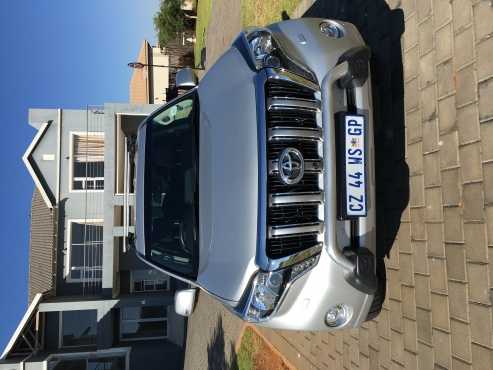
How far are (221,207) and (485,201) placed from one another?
2121 millimetres

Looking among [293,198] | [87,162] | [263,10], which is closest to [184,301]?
[293,198]

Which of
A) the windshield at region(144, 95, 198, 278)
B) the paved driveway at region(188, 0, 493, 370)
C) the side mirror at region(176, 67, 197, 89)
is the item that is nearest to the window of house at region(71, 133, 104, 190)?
the side mirror at region(176, 67, 197, 89)

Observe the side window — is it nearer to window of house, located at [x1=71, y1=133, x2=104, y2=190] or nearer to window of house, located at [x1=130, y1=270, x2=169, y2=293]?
window of house, located at [x1=130, y1=270, x2=169, y2=293]

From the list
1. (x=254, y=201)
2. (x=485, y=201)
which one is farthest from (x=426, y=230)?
(x=254, y=201)

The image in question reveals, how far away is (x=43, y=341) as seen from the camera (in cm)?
1544

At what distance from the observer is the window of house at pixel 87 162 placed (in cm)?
1644

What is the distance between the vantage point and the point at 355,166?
3.96m

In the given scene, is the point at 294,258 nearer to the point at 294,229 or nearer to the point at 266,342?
the point at 294,229

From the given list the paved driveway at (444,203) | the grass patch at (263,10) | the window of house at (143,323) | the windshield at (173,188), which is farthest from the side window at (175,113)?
the window of house at (143,323)

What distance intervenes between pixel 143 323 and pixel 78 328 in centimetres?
219

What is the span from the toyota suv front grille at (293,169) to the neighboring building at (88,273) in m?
11.2

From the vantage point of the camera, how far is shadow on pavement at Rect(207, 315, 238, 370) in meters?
9.74

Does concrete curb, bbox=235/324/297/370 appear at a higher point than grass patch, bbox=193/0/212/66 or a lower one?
lower

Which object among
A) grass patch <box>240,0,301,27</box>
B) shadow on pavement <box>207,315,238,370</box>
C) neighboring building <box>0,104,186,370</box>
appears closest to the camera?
grass patch <box>240,0,301,27</box>
